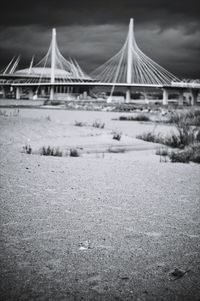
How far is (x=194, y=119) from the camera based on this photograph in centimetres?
1678

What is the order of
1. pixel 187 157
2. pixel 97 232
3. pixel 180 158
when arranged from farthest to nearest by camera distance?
1. pixel 187 157
2. pixel 180 158
3. pixel 97 232

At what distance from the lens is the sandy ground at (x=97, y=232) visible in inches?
101

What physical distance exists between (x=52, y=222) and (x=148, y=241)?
1009 millimetres

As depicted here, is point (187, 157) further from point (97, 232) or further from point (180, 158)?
point (97, 232)

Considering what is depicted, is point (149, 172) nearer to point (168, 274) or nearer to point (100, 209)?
point (100, 209)

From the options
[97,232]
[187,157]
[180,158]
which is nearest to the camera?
[97,232]

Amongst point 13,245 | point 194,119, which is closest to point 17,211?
point 13,245

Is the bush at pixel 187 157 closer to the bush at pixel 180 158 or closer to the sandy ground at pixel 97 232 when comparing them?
the bush at pixel 180 158

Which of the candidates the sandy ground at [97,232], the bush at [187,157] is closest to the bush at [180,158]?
the bush at [187,157]

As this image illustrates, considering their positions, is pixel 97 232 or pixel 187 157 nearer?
pixel 97 232

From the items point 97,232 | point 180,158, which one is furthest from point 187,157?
point 97,232

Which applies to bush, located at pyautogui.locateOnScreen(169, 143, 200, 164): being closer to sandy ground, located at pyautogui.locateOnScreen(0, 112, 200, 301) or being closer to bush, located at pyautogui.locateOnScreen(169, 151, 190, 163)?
bush, located at pyautogui.locateOnScreen(169, 151, 190, 163)

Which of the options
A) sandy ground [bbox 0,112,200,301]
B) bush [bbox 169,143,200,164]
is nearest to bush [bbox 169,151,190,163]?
bush [bbox 169,143,200,164]

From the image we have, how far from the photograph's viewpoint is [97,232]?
11.7ft
